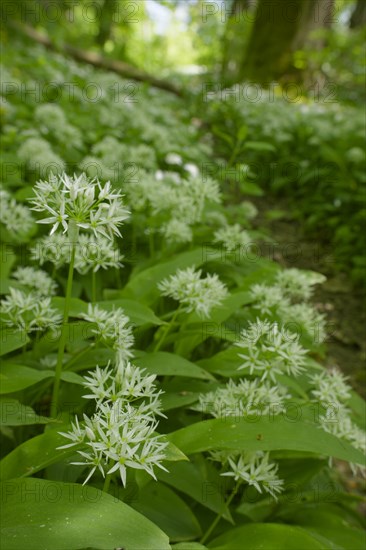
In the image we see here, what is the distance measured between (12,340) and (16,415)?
33 centimetres

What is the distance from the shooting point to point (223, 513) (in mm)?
1774

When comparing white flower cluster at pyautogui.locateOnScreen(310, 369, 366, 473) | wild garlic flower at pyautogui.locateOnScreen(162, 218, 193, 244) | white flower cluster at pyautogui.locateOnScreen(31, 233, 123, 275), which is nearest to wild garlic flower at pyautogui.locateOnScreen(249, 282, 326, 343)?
white flower cluster at pyautogui.locateOnScreen(310, 369, 366, 473)

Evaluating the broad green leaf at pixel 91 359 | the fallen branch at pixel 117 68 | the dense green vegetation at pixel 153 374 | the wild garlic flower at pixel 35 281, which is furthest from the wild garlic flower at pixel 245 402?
the fallen branch at pixel 117 68

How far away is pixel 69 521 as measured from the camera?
1.29 metres

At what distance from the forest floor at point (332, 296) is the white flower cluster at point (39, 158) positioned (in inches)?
59.5

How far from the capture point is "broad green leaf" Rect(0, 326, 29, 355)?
6.03 ft

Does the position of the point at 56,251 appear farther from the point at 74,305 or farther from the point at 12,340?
the point at 12,340

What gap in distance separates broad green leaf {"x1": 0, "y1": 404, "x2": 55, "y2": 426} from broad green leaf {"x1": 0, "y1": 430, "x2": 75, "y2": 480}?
57 millimetres

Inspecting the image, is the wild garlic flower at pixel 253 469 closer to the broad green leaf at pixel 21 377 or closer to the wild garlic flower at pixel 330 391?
the wild garlic flower at pixel 330 391

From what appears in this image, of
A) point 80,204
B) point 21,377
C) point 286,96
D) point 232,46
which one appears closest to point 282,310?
point 21,377

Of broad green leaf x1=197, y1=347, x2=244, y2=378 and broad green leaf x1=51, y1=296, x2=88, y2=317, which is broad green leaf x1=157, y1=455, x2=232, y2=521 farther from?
broad green leaf x1=51, y1=296, x2=88, y2=317

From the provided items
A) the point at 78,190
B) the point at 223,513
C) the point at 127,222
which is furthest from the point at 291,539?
the point at 127,222

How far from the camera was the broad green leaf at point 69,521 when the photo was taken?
48.1 inches

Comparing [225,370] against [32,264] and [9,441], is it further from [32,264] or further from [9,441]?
[32,264]
